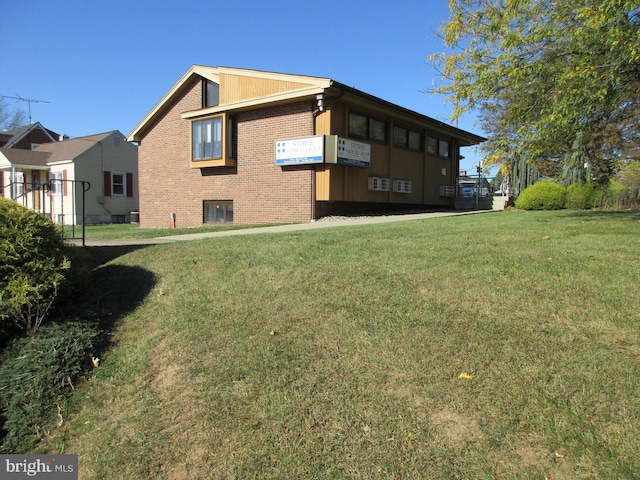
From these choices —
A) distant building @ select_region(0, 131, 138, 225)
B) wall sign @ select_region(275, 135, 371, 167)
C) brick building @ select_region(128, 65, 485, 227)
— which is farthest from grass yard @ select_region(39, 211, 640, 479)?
distant building @ select_region(0, 131, 138, 225)

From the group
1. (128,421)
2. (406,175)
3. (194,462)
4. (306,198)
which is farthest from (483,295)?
(406,175)

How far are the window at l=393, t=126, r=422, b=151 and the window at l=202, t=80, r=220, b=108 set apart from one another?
669 centimetres

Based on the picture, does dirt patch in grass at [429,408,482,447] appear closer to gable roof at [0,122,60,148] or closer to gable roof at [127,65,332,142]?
gable roof at [127,65,332,142]

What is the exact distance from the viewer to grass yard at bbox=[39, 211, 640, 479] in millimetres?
2656

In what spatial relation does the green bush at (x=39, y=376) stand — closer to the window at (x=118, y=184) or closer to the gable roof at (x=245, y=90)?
the gable roof at (x=245, y=90)

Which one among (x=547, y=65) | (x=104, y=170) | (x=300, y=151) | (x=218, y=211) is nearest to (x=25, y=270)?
(x=547, y=65)

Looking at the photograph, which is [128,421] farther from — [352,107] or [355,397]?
[352,107]

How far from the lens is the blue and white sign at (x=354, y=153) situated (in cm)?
1370

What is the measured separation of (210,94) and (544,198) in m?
12.8

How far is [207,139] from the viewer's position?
16.7m

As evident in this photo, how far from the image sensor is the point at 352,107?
47.7ft

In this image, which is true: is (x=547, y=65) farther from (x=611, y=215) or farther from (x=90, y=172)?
(x=90, y=172)

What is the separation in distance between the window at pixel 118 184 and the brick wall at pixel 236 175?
8.06 m

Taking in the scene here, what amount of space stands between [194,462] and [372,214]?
44.9 ft
